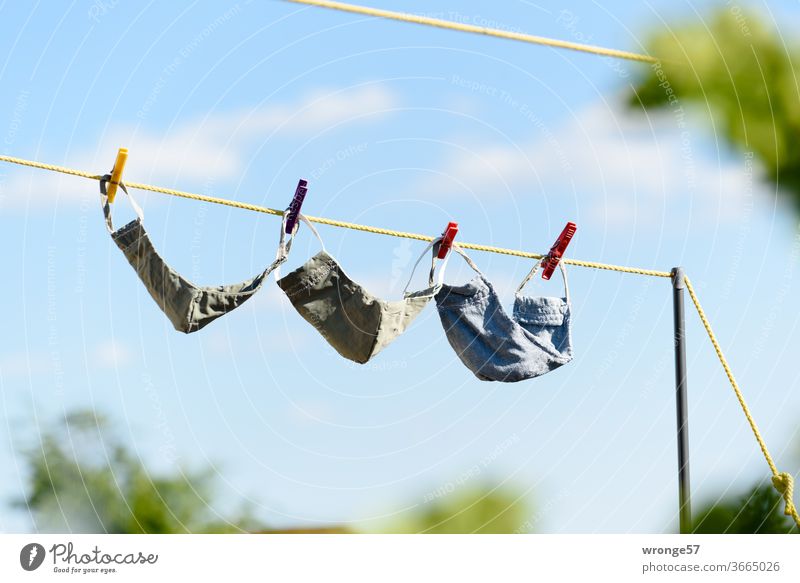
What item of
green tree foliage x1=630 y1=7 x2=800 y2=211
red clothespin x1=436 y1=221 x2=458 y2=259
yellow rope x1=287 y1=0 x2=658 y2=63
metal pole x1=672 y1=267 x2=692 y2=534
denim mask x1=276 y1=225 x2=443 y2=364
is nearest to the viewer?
yellow rope x1=287 y1=0 x2=658 y2=63

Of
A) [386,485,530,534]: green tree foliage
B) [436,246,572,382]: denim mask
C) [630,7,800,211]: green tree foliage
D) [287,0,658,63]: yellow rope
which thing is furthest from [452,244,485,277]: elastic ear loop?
[386,485,530,534]: green tree foliage

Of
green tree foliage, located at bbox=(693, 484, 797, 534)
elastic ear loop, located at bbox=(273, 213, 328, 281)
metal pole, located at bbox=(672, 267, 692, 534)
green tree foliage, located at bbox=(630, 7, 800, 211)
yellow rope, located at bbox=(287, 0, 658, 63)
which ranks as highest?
green tree foliage, located at bbox=(630, 7, 800, 211)

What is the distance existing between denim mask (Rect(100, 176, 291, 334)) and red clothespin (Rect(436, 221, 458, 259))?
699 mm

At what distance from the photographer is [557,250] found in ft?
10.8

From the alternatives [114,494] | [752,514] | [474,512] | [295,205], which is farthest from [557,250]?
[114,494]

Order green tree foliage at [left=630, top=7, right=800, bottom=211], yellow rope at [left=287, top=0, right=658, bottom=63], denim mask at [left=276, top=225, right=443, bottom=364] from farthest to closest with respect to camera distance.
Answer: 1. green tree foliage at [left=630, top=7, right=800, bottom=211]
2. denim mask at [left=276, top=225, right=443, bottom=364]
3. yellow rope at [left=287, top=0, right=658, bottom=63]

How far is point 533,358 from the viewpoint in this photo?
325 centimetres

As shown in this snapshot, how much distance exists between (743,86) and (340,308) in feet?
8.78

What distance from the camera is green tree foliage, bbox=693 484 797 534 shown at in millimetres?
4613

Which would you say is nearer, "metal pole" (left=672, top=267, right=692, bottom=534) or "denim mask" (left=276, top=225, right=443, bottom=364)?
"denim mask" (left=276, top=225, right=443, bottom=364)

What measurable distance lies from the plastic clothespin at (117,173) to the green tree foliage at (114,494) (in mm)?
5484

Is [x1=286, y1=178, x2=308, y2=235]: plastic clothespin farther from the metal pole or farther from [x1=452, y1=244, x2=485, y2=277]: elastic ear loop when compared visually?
the metal pole

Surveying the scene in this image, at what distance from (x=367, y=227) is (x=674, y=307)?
123 centimetres
